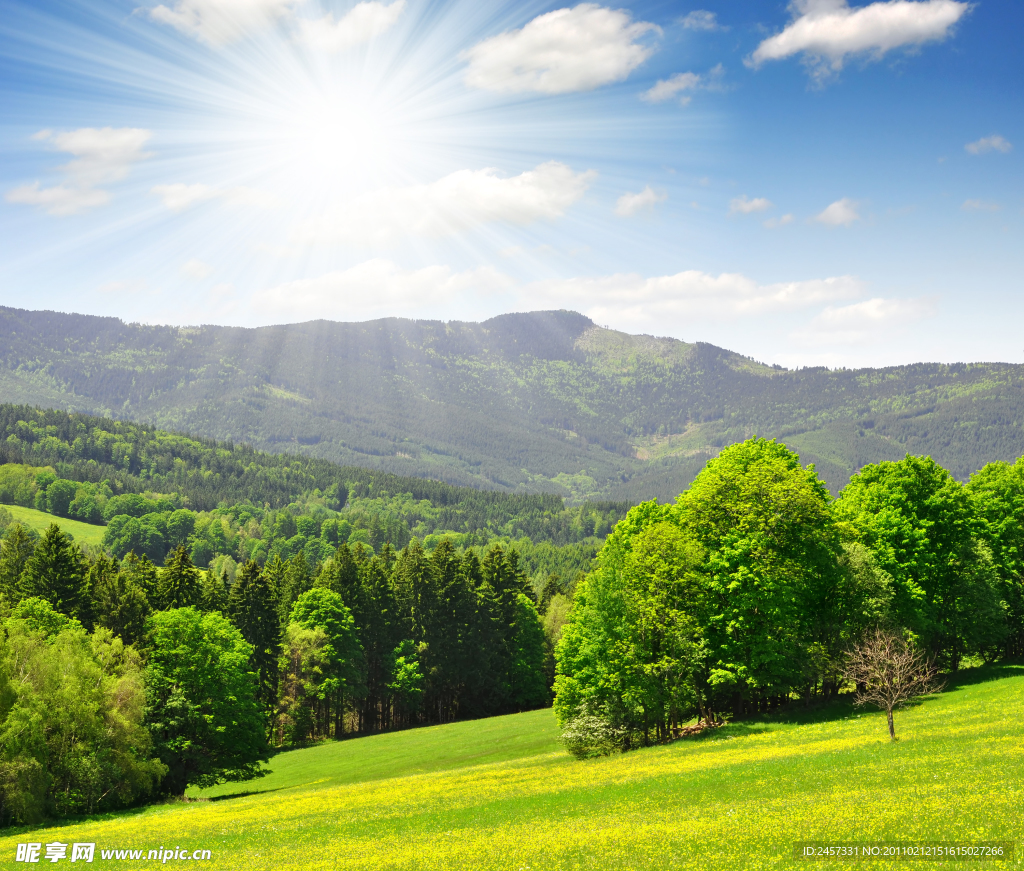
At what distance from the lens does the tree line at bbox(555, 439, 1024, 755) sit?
45969 mm

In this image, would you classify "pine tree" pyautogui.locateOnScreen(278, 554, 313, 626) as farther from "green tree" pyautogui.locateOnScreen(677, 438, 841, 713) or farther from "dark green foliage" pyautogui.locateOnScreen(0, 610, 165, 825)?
"green tree" pyautogui.locateOnScreen(677, 438, 841, 713)

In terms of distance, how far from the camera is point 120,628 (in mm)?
59781

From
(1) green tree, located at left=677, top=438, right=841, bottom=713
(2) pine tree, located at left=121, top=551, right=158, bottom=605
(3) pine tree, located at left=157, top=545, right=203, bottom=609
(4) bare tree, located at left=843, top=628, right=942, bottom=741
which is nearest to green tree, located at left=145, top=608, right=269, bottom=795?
(2) pine tree, located at left=121, top=551, right=158, bottom=605

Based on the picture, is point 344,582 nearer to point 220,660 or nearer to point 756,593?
point 220,660

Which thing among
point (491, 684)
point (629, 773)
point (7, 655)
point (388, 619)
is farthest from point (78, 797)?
point (491, 684)

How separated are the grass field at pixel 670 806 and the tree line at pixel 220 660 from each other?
16.6 feet

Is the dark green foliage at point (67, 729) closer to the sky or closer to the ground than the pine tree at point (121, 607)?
closer to the ground

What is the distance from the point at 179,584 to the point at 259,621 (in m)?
10.2

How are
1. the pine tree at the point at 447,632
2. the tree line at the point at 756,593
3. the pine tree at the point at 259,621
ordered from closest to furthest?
the tree line at the point at 756,593
the pine tree at the point at 259,621
the pine tree at the point at 447,632

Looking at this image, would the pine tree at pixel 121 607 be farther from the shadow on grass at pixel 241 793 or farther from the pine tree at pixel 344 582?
the pine tree at pixel 344 582

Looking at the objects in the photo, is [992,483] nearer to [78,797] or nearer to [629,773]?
[629,773]

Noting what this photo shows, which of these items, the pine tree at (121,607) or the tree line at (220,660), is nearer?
the tree line at (220,660)

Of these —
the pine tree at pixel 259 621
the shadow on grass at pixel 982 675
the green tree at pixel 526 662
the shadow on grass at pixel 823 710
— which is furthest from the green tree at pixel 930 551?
the pine tree at pixel 259 621

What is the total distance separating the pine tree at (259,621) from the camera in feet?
240
